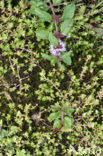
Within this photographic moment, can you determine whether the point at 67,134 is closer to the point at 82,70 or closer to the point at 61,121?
the point at 61,121

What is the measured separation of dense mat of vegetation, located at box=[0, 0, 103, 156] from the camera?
82.6 inches

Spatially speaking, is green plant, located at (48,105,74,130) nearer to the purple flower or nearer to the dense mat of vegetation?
the dense mat of vegetation

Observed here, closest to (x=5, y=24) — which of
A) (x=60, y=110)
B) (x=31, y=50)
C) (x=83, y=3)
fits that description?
(x=31, y=50)

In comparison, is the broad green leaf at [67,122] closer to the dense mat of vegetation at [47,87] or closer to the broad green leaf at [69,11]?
Answer: the dense mat of vegetation at [47,87]

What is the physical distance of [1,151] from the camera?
82.3 inches

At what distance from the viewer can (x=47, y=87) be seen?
84.4 inches

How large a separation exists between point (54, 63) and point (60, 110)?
50 cm

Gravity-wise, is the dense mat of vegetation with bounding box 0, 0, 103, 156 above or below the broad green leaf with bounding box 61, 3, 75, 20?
below

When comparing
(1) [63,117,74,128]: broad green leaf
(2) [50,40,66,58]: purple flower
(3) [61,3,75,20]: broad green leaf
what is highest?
(3) [61,3,75,20]: broad green leaf

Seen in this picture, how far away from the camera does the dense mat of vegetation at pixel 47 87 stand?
6.88 ft

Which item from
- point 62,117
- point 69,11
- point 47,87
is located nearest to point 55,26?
point 69,11

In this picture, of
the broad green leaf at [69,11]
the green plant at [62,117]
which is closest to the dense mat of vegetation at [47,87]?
the green plant at [62,117]

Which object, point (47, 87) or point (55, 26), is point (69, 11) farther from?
point (47, 87)

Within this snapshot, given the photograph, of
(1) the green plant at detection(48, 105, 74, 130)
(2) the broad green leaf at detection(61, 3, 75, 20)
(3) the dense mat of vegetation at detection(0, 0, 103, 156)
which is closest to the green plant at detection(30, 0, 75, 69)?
(2) the broad green leaf at detection(61, 3, 75, 20)
